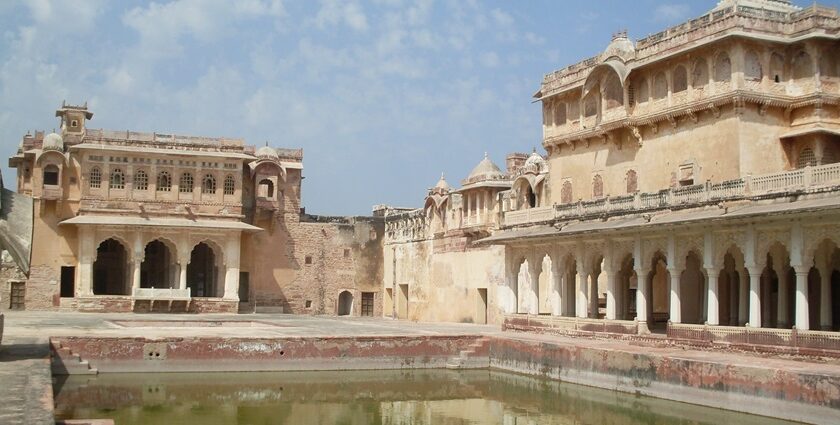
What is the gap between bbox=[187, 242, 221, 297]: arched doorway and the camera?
38.5 meters

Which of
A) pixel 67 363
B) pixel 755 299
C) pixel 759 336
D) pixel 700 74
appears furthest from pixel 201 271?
pixel 759 336

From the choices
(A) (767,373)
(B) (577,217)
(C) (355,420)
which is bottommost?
(C) (355,420)

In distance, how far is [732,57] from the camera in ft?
67.4

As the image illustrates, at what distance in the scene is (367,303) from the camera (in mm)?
40062

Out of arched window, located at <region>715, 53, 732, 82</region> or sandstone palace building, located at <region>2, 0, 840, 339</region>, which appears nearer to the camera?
sandstone palace building, located at <region>2, 0, 840, 339</region>

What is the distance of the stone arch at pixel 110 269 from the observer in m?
38.2

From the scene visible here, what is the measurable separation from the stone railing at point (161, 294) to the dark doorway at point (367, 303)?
8.62 metres

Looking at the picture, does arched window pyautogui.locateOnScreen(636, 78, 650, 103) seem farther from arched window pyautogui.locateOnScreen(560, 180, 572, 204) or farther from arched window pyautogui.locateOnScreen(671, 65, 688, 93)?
arched window pyautogui.locateOnScreen(560, 180, 572, 204)

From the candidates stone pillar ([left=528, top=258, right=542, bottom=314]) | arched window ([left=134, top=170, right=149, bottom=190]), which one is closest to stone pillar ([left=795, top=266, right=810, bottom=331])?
stone pillar ([left=528, top=258, right=542, bottom=314])

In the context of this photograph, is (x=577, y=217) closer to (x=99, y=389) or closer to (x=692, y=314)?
(x=692, y=314)

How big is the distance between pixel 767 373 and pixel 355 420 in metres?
6.55

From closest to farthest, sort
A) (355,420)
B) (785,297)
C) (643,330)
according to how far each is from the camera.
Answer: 1. (355,420)
2. (785,297)
3. (643,330)

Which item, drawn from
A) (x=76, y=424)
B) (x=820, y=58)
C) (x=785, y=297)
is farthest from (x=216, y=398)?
(x=820, y=58)

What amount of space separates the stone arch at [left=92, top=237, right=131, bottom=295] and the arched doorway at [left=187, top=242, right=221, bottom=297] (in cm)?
277
